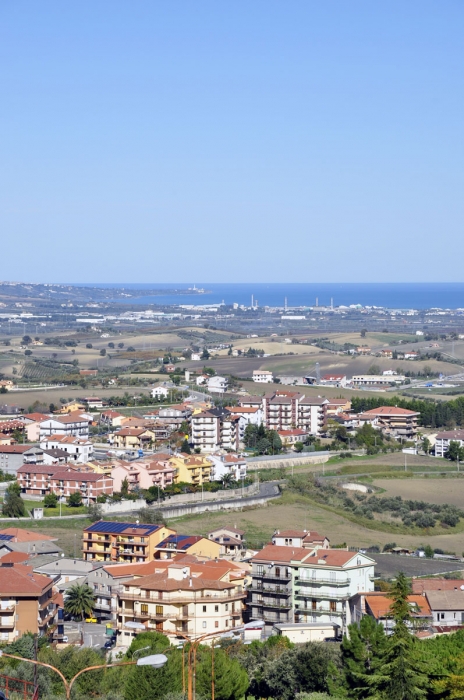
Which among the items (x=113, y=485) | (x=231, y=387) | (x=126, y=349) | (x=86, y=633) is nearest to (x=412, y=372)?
(x=231, y=387)

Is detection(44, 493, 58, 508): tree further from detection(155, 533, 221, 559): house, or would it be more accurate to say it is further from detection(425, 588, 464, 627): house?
detection(425, 588, 464, 627): house

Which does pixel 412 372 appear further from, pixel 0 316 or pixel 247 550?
pixel 0 316

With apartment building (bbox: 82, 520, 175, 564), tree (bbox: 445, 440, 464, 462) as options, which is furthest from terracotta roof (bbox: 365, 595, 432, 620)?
tree (bbox: 445, 440, 464, 462)

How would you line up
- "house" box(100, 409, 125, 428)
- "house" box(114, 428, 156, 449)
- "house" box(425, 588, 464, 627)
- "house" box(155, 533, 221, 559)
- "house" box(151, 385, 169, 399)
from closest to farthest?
"house" box(425, 588, 464, 627) < "house" box(155, 533, 221, 559) < "house" box(114, 428, 156, 449) < "house" box(100, 409, 125, 428) < "house" box(151, 385, 169, 399)

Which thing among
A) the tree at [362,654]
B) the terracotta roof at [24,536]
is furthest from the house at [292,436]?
the tree at [362,654]

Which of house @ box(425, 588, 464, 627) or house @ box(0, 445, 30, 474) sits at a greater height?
house @ box(425, 588, 464, 627)

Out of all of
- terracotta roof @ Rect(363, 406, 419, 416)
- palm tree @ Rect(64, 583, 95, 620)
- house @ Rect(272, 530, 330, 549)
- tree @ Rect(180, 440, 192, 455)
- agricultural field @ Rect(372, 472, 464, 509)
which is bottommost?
agricultural field @ Rect(372, 472, 464, 509)

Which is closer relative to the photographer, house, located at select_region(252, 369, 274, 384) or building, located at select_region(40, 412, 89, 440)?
building, located at select_region(40, 412, 89, 440)

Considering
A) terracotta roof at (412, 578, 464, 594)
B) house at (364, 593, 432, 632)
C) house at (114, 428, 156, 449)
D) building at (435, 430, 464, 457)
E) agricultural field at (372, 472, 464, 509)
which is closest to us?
house at (364, 593, 432, 632)
